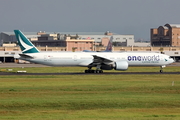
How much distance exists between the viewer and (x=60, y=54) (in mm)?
70625

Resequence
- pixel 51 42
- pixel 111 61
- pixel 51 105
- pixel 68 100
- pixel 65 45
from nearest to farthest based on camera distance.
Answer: pixel 51 105
pixel 68 100
pixel 111 61
pixel 65 45
pixel 51 42

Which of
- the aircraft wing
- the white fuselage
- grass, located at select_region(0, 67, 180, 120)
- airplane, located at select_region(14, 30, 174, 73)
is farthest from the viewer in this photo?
the white fuselage

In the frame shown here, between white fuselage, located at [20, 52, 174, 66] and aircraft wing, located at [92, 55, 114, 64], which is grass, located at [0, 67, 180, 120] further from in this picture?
white fuselage, located at [20, 52, 174, 66]

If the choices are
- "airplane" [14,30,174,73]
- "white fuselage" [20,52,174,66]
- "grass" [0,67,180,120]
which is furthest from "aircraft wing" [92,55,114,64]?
"grass" [0,67,180,120]

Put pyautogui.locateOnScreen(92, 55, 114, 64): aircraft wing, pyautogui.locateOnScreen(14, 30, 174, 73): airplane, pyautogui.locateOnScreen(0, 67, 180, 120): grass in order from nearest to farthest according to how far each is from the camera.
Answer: pyautogui.locateOnScreen(0, 67, 180, 120): grass, pyautogui.locateOnScreen(92, 55, 114, 64): aircraft wing, pyautogui.locateOnScreen(14, 30, 174, 73): airplane

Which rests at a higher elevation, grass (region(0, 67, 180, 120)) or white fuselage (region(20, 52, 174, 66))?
white fuselage (region(20, 52, 174, 66))

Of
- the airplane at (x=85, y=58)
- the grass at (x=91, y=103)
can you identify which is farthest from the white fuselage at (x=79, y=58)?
the grass at (x=91, y=103)

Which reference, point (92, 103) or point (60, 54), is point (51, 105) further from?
point (60, 54)

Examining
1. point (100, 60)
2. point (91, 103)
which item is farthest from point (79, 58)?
point (91, 103)

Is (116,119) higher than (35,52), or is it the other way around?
(35,52)

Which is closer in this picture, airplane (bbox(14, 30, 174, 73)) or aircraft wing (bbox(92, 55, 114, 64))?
aircraft wing (bbox(92, 55, 114, 64))

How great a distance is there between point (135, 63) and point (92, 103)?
39.4 metres

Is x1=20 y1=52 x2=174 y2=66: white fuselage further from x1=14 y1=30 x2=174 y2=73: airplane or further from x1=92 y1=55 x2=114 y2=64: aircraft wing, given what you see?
x1=92 y1=55 x2=114 y2=64: aircraft wing

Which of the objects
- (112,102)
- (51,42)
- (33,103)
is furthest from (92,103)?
(51,42)
